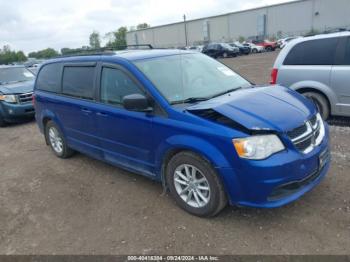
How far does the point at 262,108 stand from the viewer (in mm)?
3330

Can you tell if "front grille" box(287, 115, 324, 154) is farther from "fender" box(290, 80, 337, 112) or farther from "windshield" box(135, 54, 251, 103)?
"fender" box(290, 80, 337, 112)

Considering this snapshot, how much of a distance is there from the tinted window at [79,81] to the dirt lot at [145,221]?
1273 millimetres

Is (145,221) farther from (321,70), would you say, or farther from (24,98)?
(24,98)

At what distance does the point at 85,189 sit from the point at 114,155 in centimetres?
68

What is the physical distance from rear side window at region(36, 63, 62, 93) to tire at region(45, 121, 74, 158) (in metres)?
0.63

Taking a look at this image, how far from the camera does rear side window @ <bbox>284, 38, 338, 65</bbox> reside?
6.16m

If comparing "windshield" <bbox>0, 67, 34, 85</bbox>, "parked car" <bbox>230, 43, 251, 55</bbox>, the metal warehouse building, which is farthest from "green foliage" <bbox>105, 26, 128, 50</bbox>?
"windshield" <bbox>0, 67, 34, 85</bbox>

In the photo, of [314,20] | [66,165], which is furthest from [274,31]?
[66,165]

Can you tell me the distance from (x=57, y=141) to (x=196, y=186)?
3.35 metres

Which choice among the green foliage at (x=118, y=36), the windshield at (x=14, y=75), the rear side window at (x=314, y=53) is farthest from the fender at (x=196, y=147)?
the green foliage at (x=118, y=36)

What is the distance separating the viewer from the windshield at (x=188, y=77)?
3.85m

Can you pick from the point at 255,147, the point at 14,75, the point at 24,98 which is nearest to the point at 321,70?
the point at 255,147

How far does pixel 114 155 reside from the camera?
444 centimetres

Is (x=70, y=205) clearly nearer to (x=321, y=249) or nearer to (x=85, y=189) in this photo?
(x=85, y=189)
